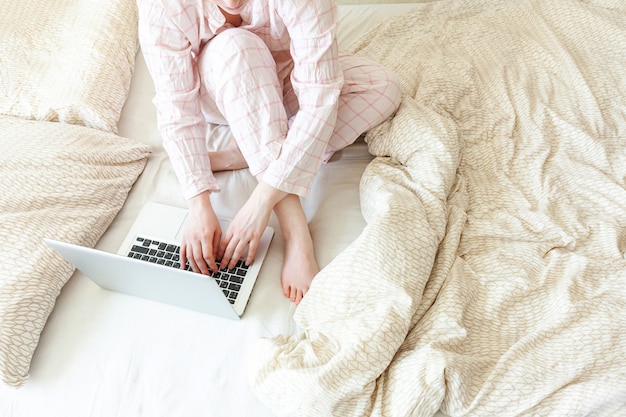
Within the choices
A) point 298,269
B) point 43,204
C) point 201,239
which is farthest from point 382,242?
point 43,204

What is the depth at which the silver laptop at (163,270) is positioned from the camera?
0.76 m

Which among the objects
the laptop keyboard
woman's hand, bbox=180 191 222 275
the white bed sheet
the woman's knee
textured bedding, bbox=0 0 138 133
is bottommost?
the white bed sheet

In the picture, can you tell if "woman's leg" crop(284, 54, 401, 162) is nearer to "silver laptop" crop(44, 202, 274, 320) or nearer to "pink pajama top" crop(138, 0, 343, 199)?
"pink pajama top" crop(138, 0, 343, 199)

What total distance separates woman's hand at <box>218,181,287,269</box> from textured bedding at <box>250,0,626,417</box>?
0.15m

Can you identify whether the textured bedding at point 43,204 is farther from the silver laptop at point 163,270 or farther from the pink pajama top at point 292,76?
the pink pajama top at point 292,76

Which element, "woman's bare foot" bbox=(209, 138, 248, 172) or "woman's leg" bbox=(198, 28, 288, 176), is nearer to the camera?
"woman's leg" bbox=(198, 28, 288, 176)

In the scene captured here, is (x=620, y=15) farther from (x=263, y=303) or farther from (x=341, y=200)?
(x=263, y=303)

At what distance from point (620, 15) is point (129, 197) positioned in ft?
4.17

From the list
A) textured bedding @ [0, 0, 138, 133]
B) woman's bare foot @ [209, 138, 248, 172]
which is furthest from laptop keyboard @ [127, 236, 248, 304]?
textured bedding @ [0, 0, 138, 133]

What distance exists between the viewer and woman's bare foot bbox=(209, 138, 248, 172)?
3.57ft

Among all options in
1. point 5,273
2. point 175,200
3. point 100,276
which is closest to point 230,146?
point 175,200

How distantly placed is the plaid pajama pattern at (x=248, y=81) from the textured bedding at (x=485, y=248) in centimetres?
18

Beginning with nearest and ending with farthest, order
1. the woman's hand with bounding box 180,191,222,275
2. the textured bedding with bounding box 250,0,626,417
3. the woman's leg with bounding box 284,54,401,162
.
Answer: the textured bedding with bounding box 250,0,626,417, the woman's hand with bounding box 180,191,222,275, the woman's leg with bounding box 284,54,401,162

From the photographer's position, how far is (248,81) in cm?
92
